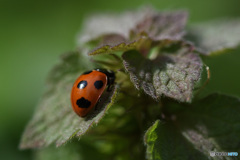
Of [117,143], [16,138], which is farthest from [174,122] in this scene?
[16,138]

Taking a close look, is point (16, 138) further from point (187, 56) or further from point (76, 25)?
point (187, 56)

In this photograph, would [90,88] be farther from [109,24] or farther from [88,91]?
[109,24]

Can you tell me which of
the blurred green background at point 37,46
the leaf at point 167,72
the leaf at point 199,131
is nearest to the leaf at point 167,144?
the leaf at point 199,131

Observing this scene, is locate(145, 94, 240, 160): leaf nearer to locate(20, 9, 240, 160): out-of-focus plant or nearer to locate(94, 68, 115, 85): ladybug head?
locate(20, 9, 240, 160): out-of-focus plant

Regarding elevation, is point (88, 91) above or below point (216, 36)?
above

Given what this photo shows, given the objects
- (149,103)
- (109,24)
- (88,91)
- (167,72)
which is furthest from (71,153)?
(167,72)

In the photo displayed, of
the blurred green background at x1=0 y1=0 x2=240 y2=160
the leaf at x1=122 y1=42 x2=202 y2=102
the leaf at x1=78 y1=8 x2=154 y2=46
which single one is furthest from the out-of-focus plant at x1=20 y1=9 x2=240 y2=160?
the blurred green background at x1=0 y1=0 x2=240 y2=160

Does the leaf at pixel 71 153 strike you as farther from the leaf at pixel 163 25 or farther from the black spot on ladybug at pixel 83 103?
the leaf at pixel 163 25
